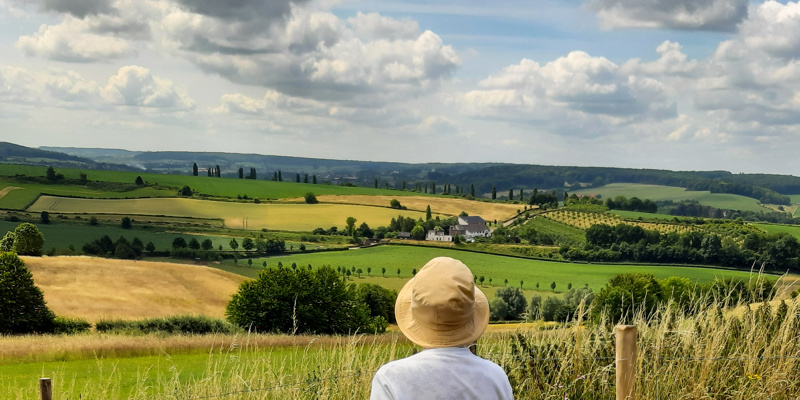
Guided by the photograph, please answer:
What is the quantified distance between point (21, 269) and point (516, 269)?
196 feet

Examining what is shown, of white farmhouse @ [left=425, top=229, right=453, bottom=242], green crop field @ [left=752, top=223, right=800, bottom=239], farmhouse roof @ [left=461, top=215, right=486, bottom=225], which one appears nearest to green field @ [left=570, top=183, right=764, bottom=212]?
green crop field @ [left=752, top=223, right=800, bottom=239]

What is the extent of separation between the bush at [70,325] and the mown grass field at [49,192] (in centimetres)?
6535

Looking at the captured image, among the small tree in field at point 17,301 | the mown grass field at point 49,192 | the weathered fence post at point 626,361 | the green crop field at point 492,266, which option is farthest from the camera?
the mown grass field at point 49,192

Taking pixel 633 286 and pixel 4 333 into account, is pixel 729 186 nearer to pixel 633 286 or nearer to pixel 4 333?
pixel 633 286

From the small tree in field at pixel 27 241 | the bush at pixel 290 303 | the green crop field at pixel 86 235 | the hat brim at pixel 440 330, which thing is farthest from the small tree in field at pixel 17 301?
the green crop field at pixel 86 235

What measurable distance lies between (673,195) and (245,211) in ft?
345

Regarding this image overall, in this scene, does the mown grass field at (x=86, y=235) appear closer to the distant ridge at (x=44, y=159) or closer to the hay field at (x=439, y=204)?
the hay field at (x=439, y=204)

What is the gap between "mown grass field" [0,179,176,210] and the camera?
97.2 meters

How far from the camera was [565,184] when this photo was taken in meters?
182

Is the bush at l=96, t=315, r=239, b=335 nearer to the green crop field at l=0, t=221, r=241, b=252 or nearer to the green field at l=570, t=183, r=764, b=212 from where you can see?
the green crop field at l=0, t=221, r=241, b=252

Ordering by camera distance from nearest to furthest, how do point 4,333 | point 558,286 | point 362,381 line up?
point 362,381
point 4,333
point 558,286

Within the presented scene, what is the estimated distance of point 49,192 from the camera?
10238 cm

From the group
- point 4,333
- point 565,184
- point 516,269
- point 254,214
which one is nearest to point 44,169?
point 254,214

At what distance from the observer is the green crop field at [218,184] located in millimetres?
110375
